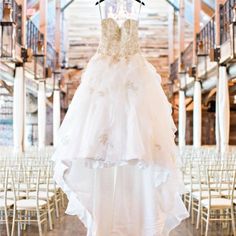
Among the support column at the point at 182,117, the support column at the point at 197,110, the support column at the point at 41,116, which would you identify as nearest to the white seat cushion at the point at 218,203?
the support column at the point at 197,110

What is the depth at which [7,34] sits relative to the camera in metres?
9.45

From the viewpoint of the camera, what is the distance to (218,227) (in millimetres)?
6148

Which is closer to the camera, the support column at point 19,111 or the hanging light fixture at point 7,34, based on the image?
the hanging light fixture at point 7,34

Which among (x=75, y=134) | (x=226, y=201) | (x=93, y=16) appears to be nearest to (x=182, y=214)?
(x=75, y=134)

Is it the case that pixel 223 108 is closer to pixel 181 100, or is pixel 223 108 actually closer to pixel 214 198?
pixel 214 198

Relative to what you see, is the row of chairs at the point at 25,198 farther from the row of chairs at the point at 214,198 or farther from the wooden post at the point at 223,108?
the wooden post at the point at 223,108

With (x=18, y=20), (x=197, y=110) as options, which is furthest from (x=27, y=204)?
(x=197, y=110)

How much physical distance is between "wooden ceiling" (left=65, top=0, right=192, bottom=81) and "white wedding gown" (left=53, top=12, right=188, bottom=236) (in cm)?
1924

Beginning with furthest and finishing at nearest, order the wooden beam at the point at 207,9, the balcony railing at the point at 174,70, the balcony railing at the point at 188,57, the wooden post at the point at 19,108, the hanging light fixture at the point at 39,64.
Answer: the balcony railing at the point at 174,70 → the wooden beam at the point at 207,9 → the balcony railing at the point at 188,57 → the hanging light fixture at the point at 39,64 → the wooden post at the point at 19,108

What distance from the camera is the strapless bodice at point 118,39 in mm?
3562

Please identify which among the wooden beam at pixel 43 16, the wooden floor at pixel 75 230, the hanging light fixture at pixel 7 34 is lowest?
the wooden floor at pixel 75 230

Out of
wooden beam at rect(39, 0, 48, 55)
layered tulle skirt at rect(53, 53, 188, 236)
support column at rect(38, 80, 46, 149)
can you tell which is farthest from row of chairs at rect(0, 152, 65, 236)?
wooden beam at rect(39, 0, 48, 55)

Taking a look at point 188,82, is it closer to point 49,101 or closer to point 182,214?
point 49,101

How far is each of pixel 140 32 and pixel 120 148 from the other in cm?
2029
